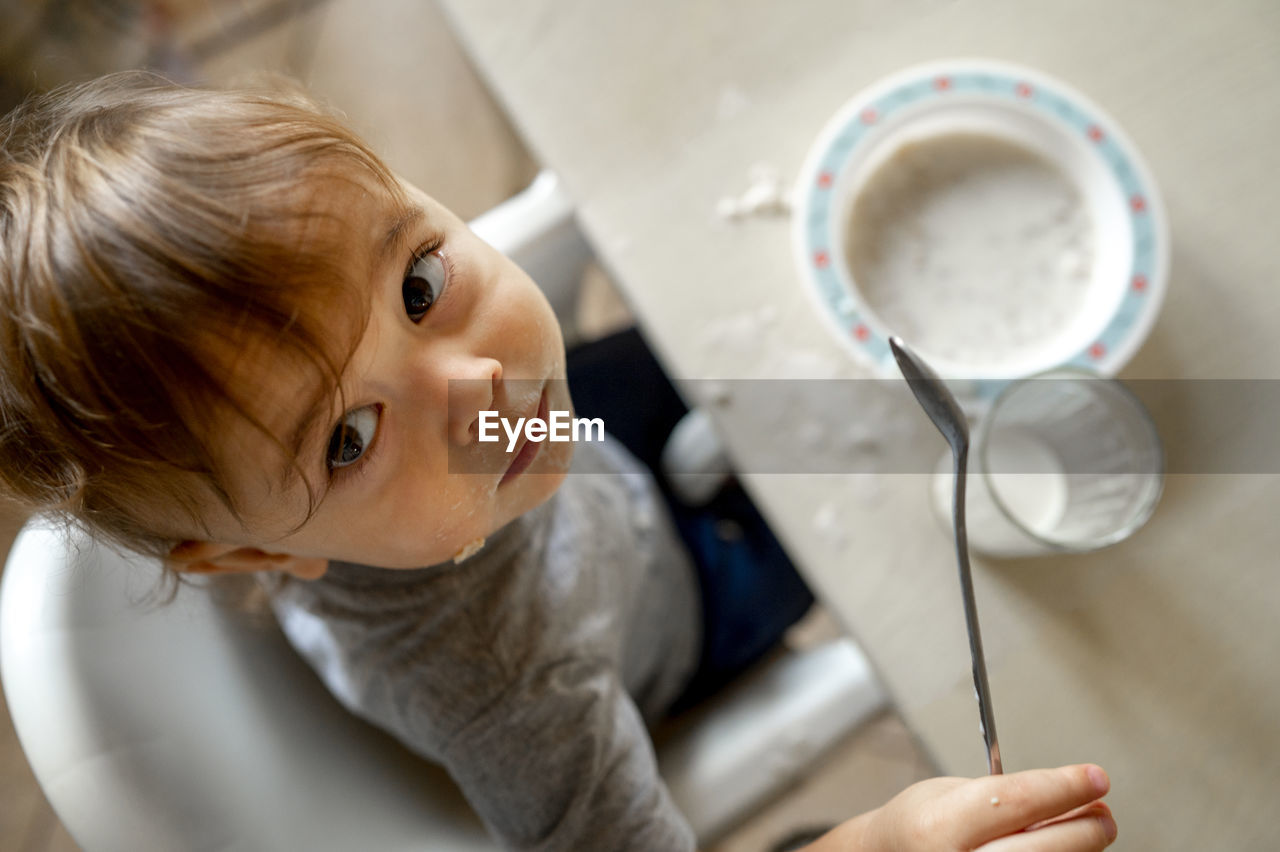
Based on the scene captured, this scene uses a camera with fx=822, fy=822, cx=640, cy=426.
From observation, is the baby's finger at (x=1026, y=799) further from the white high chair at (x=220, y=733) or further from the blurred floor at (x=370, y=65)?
the blurred floor at (x=370, y=65)

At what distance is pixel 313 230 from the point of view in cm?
34

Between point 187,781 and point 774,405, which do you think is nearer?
point 187,781

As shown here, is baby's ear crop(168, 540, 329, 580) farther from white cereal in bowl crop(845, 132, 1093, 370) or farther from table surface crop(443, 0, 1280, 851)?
white cereal in bowl crop(845, 132, 1093, 370)

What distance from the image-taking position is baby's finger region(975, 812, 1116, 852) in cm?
38

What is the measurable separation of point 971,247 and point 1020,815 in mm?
344

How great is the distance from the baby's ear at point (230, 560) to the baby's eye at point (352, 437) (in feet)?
0.29

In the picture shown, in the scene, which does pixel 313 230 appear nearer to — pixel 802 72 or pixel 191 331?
pixel 191 331

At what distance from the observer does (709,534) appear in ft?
2.54

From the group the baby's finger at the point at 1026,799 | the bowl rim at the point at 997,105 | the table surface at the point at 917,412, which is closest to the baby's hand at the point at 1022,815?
the baby's finger at the point at 1026,799

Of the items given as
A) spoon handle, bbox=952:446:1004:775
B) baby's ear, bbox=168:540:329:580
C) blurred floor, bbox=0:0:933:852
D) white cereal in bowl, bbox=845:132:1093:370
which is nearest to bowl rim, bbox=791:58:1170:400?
white cereal in bowl, bbox=845:132:1093:370

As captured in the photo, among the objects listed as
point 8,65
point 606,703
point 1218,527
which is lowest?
point 1218,527

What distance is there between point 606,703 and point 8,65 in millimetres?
1479

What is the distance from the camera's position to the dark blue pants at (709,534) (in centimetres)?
74

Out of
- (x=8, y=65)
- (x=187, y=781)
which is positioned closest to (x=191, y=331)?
(x=187, y=781)
